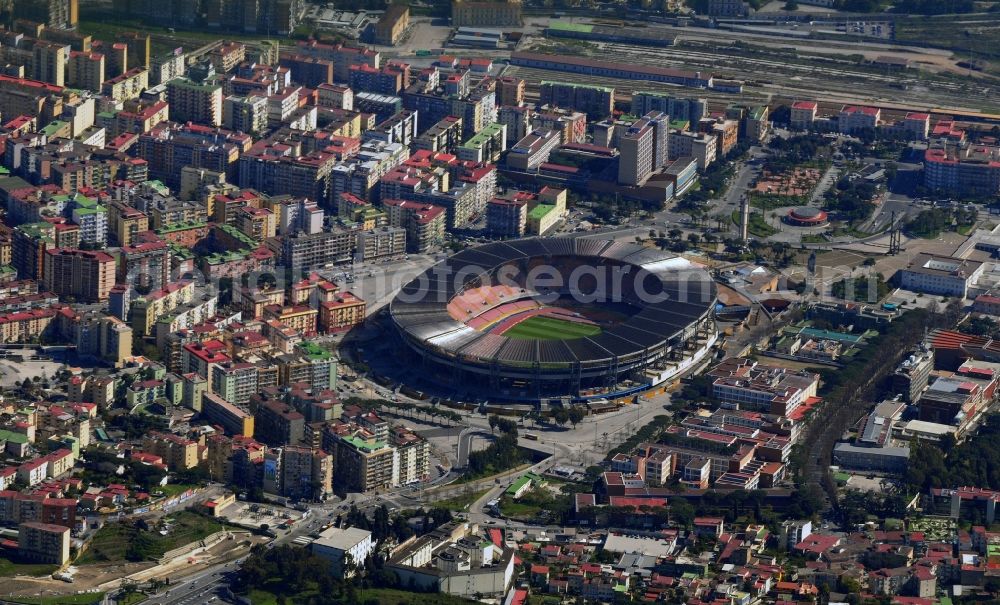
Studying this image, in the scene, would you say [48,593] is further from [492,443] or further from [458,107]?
[458,107]

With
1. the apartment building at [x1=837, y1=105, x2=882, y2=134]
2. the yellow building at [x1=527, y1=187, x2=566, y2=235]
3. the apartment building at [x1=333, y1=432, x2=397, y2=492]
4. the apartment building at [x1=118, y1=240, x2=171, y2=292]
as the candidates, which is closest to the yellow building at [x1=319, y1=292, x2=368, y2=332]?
the apartment building at [x1=118, y1=240, x2=171, y2=292]

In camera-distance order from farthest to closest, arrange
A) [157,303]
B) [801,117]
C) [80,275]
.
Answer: [801,117]
[80,275]
[157,303]

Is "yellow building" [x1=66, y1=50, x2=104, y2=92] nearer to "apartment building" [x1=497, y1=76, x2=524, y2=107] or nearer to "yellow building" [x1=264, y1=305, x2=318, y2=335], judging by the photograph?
"apartment building" [x1=497, y1=76, x2=524, y2=107]

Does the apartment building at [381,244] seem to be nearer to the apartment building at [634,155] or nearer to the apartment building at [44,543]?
the apartment building at [634,155]

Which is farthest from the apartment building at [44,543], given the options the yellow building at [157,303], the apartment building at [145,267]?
the apartment building at [145,267]

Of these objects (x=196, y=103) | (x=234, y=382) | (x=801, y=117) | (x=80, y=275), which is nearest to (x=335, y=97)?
(x=196, y=103)

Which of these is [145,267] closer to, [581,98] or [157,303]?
[157,303]
